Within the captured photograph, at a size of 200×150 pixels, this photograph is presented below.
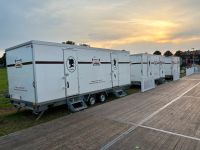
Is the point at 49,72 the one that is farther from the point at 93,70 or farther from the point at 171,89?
the point at 171,89

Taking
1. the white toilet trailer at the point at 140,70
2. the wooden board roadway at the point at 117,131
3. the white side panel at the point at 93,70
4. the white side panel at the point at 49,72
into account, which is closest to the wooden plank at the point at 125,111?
the wooden board roadway at the point at 117,131

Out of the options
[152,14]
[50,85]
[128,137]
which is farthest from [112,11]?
[128,137]

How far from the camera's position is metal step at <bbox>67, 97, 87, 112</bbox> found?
9.45m

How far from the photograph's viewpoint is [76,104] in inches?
401

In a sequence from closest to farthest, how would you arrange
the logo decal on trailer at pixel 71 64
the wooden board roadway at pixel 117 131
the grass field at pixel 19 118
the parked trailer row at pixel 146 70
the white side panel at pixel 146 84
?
the wooden board roadway at pixel 117 131 < the grass field at pixel 19 118 < the logo decal on trailer at pixel 71 64 < the white side panel at pixel 146 84 < the parked trailer row at pixel 146 70

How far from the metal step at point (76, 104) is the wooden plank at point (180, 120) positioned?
3.57 metres

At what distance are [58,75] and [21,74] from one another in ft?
5.14

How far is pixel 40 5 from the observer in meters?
12.0

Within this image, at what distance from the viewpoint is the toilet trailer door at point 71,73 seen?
9359 millimetres

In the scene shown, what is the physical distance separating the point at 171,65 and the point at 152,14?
12.1m

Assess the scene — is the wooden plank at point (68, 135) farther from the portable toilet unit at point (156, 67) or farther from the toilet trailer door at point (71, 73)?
the portable toilet unit at point (156, 67)

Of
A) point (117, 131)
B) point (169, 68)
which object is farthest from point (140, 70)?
point (117, 131)

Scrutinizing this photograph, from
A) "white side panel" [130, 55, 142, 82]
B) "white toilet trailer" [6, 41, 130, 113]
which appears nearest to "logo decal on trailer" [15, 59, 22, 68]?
"white toilet trailer" [6, 41, 130, 113]

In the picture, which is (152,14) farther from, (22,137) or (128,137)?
(22,137)
